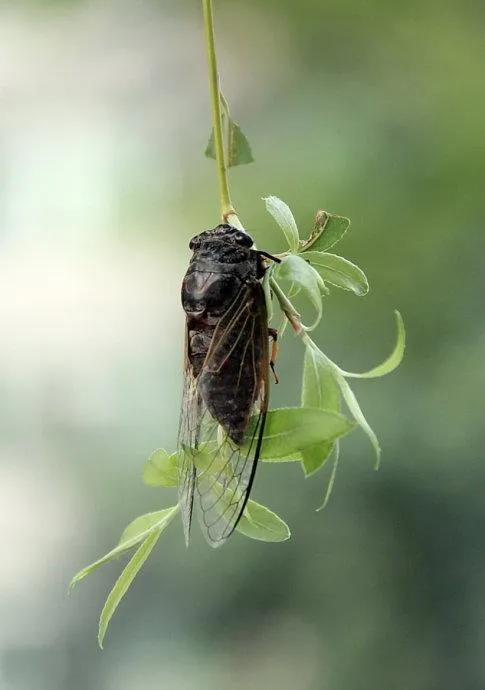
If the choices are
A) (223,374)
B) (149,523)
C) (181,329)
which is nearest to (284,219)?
(223,374)

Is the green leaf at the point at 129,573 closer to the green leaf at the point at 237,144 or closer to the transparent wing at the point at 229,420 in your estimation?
the transparent wing at the point at 229,420

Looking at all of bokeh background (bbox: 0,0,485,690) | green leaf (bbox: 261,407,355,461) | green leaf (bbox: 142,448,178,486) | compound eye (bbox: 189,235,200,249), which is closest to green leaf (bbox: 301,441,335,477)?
green leaf (bbox: 261,407,355,461)

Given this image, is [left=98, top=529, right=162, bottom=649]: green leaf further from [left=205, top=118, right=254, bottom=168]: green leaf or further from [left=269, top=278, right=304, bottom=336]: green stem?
[left=205, top=118, right=254, bottom=168]: green leaf

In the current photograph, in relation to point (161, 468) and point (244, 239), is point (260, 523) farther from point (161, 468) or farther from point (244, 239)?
point (244, 239)

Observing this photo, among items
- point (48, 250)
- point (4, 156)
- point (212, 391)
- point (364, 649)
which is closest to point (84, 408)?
point (48, 250)

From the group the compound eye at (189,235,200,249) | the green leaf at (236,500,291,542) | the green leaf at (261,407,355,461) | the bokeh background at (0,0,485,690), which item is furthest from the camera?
the bokeh background at (0,0,485,690)

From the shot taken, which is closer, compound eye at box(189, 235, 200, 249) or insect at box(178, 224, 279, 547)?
insect at box(178, 224, 279, 547)

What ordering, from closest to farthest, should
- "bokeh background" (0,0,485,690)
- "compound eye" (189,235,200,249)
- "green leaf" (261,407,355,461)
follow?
"green leaf" (261,407,355,461), "compound eye" (189,235,200,249), "bokeh background" (0,0,485,690)

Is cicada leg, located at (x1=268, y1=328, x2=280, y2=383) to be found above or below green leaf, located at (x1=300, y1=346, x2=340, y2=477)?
above

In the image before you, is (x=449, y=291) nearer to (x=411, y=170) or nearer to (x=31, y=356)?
(x=411, y=170)
